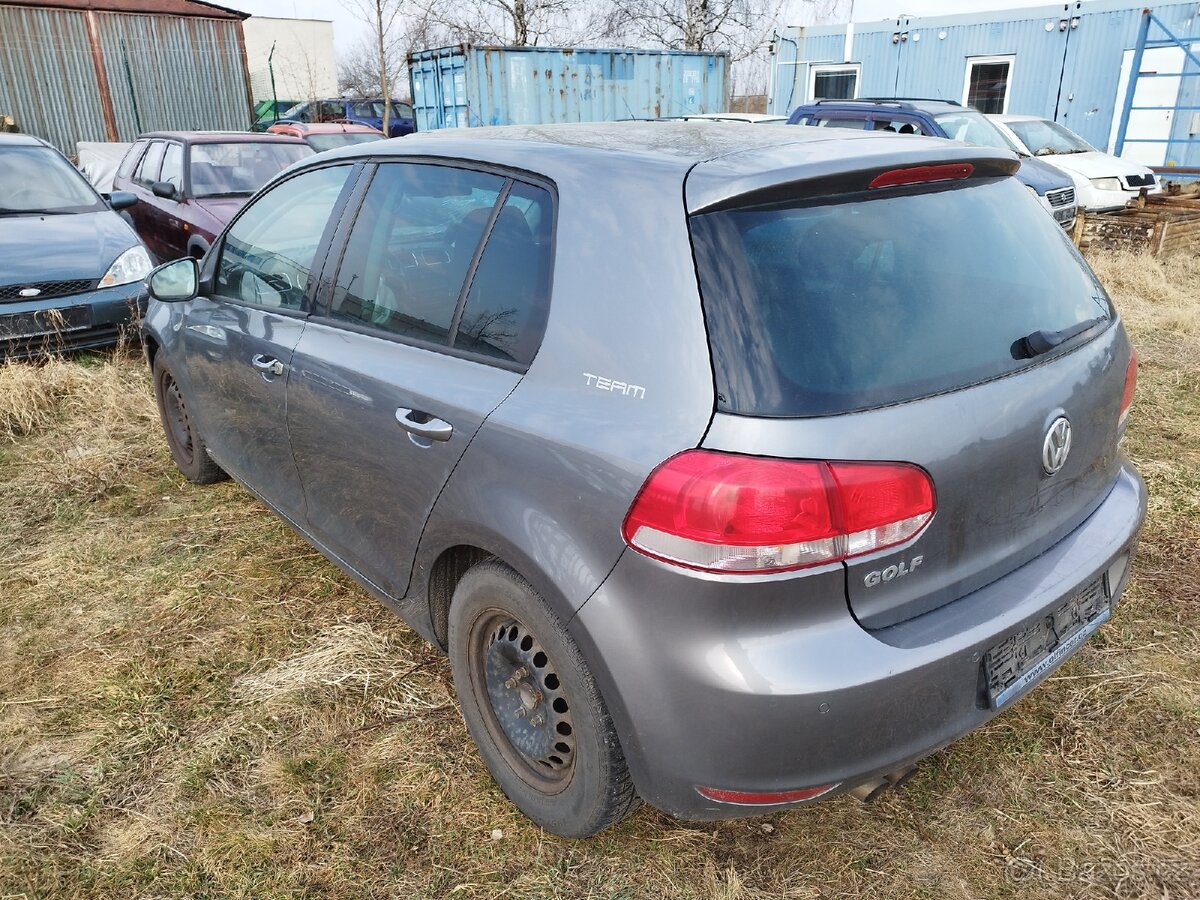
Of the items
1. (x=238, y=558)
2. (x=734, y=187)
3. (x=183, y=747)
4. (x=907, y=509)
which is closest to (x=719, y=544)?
(x=907, y=509)

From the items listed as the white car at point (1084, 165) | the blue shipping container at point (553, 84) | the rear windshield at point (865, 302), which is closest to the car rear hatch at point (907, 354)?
the rear windshield at point (865, 302)

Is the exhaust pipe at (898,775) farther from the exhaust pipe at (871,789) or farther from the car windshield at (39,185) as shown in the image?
the car windshield at (39,185)

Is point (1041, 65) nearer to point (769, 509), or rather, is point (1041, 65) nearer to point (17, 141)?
point (17, 141)

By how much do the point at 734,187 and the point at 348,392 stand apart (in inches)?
53.1

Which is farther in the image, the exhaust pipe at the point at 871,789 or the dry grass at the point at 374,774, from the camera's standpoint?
the dry grass at the point at 374,774

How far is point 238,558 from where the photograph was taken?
377 cm

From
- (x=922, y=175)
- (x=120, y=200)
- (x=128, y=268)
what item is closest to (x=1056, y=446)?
(x=922, y=175)

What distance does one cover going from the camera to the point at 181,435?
4.47m

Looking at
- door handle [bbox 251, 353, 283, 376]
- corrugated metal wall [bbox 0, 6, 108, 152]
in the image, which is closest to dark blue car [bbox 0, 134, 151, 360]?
door handle [bbox 251, 353, 283, 376]

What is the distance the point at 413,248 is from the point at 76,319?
4.49 meters

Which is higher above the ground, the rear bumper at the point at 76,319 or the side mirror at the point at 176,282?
the side mirror at the point at 176,282

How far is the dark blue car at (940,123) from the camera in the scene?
1041 centimetres

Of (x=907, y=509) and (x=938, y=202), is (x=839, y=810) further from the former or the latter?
(x=938, y=202)

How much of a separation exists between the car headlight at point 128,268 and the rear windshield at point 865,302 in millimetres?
5617
